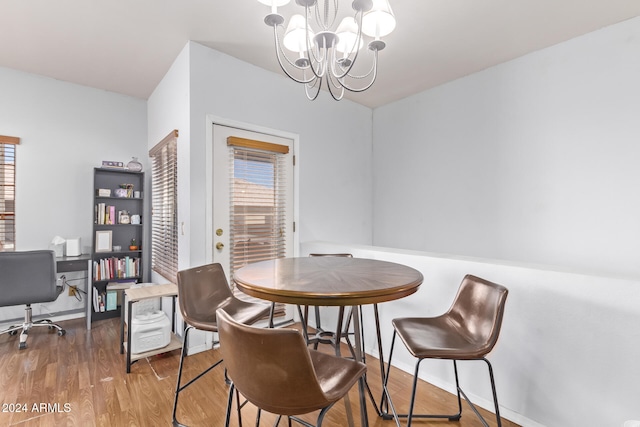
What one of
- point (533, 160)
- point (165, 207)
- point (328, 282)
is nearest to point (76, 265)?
point (165, 207)

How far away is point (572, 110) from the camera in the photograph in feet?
8.61

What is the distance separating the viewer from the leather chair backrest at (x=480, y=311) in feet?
4.86

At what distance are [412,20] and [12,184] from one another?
4.17 meters

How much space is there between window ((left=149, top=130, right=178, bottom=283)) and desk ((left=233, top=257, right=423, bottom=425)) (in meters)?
1.60

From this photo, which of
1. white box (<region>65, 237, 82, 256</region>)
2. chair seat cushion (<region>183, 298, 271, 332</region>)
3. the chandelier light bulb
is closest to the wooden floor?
chair seat cushion (<region>183, 298, 271, 332</region>)

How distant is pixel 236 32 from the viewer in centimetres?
256

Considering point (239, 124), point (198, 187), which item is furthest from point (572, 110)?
point (198, 187)

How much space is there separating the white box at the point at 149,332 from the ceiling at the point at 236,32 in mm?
→ 2363

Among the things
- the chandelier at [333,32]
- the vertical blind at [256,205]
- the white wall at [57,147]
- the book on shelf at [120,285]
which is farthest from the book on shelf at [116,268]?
the chandelier at [333,32]

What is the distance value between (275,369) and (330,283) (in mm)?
497

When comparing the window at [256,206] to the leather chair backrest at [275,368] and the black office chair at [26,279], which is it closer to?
the black office chair at [26,279]

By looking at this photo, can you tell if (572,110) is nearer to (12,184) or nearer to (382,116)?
(382,116)

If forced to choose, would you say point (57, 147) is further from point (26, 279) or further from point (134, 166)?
point (26, 279)

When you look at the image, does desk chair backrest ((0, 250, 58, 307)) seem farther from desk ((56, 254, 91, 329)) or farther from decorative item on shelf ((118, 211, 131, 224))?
decorative item on shelf ((118, 211, 131, 224))
